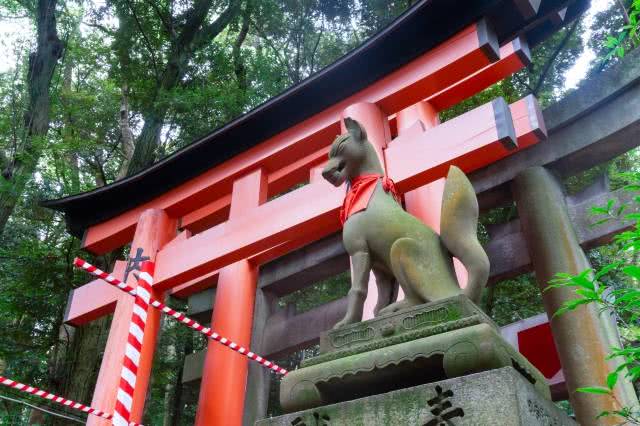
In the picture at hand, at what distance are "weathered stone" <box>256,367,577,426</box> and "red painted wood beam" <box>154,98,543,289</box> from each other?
96.8 inches

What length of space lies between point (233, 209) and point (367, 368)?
13.1 ft

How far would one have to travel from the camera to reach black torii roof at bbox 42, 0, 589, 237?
499 cm

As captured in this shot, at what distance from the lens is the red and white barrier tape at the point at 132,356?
3.25 meters

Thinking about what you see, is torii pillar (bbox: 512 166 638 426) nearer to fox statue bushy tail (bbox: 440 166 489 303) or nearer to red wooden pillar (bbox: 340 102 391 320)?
red wooden pillar (bbox: 340 102 391 320)

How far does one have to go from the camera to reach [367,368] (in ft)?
7.94

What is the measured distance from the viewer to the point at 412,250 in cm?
271

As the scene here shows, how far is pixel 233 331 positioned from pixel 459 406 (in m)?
3.94

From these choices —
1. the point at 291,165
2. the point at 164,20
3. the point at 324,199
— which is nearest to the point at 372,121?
the point at 324,199

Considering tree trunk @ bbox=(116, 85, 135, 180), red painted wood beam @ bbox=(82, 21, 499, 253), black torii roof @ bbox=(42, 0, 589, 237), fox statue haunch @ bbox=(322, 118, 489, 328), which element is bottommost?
fox statue haunch @ bbox=(322, 118, 489, 328)

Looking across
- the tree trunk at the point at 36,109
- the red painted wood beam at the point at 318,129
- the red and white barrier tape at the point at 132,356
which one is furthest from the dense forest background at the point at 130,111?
the red and white barrier tape at the point at 132,356

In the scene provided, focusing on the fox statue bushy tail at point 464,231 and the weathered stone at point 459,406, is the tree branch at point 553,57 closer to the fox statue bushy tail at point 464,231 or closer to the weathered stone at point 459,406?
the fox statue bushy tail at point 464,231

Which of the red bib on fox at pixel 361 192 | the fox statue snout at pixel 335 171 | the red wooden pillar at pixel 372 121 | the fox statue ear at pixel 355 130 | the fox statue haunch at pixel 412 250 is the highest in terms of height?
the red wooden pillar at pixel 372 121

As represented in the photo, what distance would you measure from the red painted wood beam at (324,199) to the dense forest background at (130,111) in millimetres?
2930

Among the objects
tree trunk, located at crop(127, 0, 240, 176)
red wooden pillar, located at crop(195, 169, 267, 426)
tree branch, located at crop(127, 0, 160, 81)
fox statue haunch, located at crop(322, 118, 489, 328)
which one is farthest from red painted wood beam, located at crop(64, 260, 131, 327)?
tree branch, located at crop(127, 0, 160, 81)
